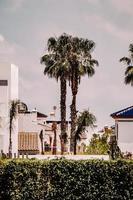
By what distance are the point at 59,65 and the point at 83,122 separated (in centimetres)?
680

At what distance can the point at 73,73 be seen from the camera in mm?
66688

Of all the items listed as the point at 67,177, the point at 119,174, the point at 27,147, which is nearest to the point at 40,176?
the point at 67,177

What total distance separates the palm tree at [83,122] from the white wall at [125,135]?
123 inches

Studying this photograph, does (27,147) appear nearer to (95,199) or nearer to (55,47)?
(55,47)

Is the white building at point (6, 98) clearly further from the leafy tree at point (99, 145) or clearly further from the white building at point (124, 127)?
the white building at point (124, 127)

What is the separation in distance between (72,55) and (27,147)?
1142cm

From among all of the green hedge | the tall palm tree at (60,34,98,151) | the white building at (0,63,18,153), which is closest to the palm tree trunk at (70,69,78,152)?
the tall palm tree at (60,34,98,151)

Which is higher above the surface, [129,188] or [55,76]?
[55,76]

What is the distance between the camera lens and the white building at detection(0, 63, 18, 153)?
198ft

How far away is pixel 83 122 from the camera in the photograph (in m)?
65.1

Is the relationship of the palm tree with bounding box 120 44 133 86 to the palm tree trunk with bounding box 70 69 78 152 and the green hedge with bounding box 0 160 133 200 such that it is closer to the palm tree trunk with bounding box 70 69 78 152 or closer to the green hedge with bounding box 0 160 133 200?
the palm tree trunk with bounding box 70 69 78 152

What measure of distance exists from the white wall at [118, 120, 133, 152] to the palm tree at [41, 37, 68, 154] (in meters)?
5.89

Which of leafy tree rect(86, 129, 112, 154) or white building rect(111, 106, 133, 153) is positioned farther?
white building rect(111, 106, 133, 153)

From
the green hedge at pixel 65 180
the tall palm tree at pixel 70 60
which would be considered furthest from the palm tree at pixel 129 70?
the green hedge at pixel 65 180
